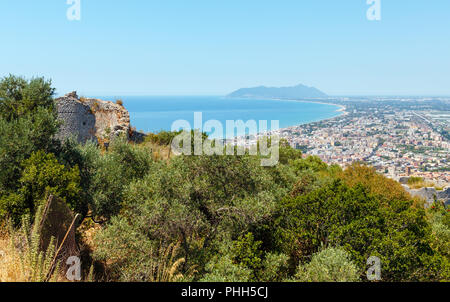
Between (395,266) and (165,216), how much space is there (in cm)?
500

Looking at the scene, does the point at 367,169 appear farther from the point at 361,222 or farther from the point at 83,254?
the point at 83,254

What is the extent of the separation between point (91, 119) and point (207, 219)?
11.6 metres

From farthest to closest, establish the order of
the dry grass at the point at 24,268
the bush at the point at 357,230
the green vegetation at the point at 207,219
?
the bush at the point at 357,230 → the green vegetation at the point at 207,219 → the dry grass at the point at 24,268

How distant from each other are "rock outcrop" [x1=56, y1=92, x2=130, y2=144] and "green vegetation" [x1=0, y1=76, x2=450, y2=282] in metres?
6.00

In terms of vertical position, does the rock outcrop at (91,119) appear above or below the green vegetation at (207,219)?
above

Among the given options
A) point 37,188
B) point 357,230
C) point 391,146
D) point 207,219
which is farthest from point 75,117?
point 391,146

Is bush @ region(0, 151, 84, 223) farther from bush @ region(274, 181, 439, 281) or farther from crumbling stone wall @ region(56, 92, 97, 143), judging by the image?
crumbling stone wall @ region(56, 92, 97, 143)

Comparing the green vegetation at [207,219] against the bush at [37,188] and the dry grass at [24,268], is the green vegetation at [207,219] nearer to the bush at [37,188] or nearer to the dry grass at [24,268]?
the bush at [37,188]

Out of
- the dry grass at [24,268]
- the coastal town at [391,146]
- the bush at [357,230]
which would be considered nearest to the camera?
the dry grass at [24,268]

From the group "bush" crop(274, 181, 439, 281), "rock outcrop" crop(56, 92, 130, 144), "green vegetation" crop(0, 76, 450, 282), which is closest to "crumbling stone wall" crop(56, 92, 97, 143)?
"rock outcrop" crop(56, 92, 130, 144)

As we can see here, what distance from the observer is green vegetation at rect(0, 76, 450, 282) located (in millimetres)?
6301

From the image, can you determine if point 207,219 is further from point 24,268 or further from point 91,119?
point 91,119

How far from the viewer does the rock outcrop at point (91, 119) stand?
1536 centimetres

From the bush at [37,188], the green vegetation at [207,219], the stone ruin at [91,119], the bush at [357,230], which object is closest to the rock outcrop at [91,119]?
the stone ruin at [91,119]
